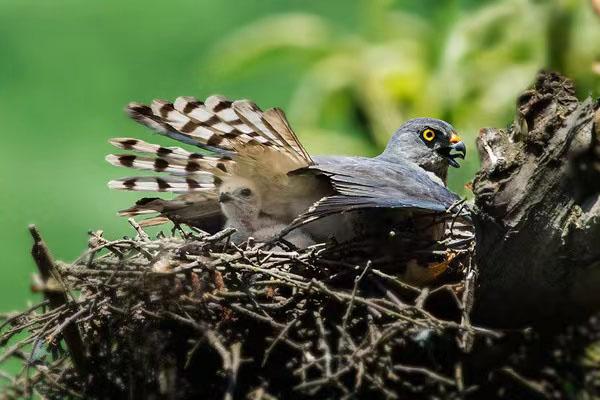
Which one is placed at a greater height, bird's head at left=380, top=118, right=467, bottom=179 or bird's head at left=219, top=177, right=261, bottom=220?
bird's head at left=380, top=118, right=467, bottom=179

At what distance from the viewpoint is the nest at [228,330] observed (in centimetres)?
352

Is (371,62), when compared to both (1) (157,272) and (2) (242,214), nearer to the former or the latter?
(2) (242,214)

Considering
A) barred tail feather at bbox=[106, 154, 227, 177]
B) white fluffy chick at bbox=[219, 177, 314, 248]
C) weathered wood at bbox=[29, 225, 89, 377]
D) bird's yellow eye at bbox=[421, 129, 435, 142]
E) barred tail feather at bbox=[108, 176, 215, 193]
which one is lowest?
weathered wood at bbox=[29, 225, 89, 377]

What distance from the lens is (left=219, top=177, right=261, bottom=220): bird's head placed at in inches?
171

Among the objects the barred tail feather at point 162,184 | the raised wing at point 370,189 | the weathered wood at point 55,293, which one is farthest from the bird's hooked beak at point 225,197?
the weathered wood at point 55,293

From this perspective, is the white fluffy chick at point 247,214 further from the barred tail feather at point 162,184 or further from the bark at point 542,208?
the bark at point 542,208

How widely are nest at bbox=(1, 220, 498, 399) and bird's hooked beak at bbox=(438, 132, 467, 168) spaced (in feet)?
3.44

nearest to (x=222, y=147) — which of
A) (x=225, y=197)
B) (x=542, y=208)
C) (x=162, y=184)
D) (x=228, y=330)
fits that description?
(x=225, y=197)

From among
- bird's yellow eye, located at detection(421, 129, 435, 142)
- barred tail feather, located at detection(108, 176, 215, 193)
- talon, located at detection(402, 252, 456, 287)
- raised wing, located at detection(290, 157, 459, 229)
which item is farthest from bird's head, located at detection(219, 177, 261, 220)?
bird's yellow eye, located at detection(421, 129, 435, 142)

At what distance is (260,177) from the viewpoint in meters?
4.34

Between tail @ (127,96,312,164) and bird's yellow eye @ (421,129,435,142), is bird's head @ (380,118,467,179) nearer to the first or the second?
bird's yellow eye @ (421,129,435,142)

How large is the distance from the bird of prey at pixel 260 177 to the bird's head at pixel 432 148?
305mm

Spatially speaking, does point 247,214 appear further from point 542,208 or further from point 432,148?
point 542,208

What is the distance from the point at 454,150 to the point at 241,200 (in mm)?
1047
